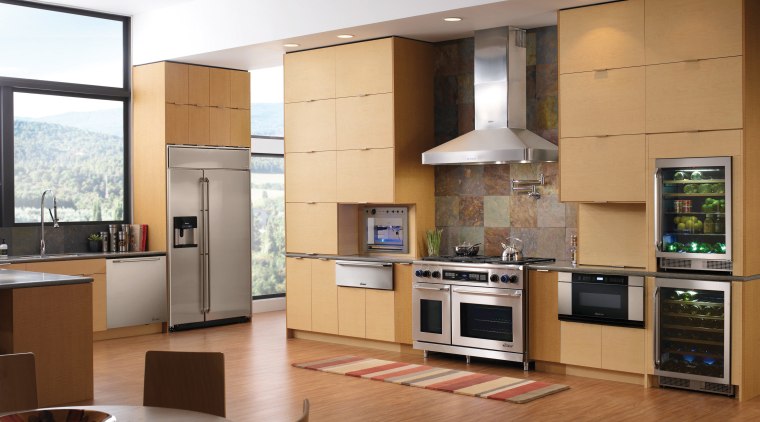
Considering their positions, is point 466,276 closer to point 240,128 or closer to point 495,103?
point 495,103

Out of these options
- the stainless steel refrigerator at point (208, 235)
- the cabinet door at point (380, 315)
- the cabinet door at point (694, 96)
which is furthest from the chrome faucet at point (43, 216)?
the cabinet door at point (694, 96)

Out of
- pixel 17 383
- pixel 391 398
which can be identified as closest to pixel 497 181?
pixel 391 398

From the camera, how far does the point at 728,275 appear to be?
20.1ft

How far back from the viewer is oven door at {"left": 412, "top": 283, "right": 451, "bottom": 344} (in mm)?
7582

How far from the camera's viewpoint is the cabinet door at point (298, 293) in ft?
28.7

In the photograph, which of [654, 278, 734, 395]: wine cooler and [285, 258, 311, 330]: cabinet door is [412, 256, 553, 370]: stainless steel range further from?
[285, 258, 311, 330]: cabinet door

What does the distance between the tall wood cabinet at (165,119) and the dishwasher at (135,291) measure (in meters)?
0.29

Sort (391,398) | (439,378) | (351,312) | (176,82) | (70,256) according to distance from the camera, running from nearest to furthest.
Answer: (391,398) < (439,378) < (351,312) < (70,256) < (176,82)

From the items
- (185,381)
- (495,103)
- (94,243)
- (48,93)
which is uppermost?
(48,93)

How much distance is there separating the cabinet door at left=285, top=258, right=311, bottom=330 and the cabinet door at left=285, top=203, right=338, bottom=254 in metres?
0.15

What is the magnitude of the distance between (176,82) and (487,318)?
13.8ft

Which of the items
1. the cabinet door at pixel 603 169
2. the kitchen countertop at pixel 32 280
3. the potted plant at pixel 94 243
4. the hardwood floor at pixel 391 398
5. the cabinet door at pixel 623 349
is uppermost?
the cabinet door at pixel 603 169

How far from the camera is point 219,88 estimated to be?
9.75 metres

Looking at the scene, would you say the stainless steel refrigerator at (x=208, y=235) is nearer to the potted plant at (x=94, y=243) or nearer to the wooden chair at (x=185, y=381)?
the potted plant at (x=94, y=243)
